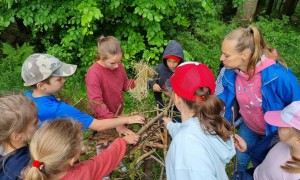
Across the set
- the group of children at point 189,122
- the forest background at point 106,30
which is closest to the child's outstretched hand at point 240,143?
the group of children at point 189,122

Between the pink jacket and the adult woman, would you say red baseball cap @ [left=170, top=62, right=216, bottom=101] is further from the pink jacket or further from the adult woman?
the adult woman

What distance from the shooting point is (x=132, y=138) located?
218cm

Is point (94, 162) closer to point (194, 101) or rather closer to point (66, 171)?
point (66, 171)

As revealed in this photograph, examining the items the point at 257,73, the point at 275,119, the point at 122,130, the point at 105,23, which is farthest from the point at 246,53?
the point at 105,23

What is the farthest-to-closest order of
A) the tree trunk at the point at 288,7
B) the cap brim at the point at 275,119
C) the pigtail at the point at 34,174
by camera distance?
the tree trunk at the point at 288,7, the cap brim at the point at 275,119, the pigtail at the point at 34,174

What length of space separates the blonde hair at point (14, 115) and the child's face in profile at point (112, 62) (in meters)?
1.13

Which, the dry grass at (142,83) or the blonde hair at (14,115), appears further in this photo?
the dry grass at (142,83)

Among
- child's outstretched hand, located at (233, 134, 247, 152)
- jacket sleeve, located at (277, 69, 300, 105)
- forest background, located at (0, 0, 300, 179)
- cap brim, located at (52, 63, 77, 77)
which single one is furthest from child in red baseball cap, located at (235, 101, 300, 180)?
forest background, located at (0, 0, 300, 179)

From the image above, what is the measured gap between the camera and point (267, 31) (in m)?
6.89

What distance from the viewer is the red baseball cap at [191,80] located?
1.76 m

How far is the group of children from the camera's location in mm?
1662

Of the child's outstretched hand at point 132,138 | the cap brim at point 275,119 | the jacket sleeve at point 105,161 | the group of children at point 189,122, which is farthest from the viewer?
the child's outstretched hand at point 132,138

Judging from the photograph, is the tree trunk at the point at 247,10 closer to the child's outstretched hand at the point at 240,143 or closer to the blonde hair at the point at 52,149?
the child's outstretched hand at the point at 240,143

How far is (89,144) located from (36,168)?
38.0 inches
